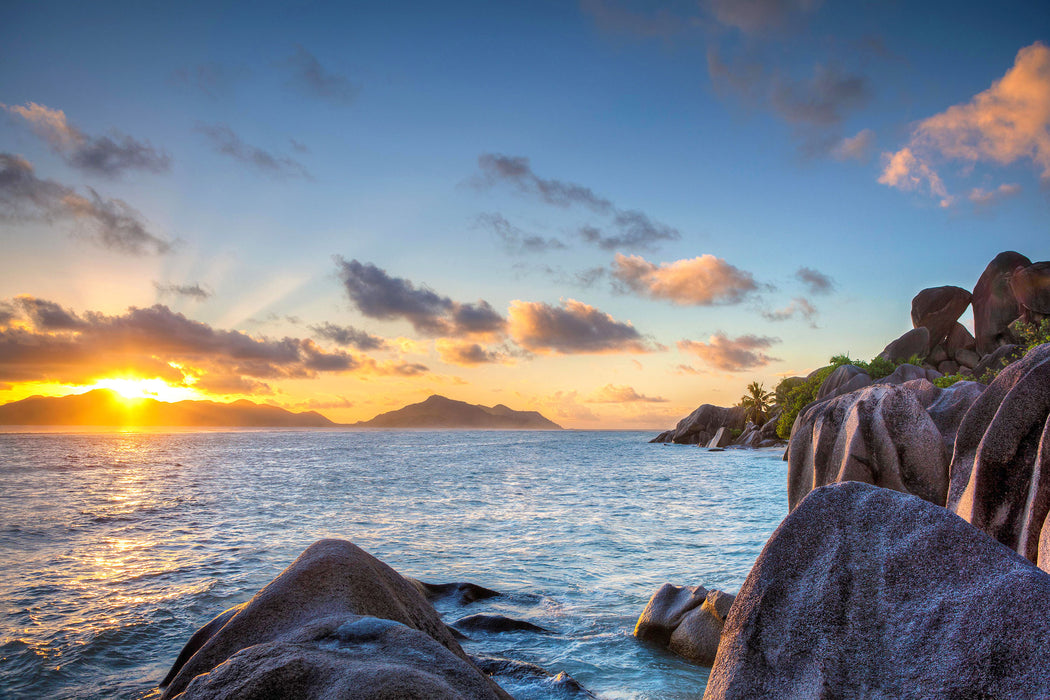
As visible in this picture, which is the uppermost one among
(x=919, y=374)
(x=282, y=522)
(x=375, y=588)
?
(x=919, y=374)

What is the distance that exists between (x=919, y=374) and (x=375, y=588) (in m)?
49.2

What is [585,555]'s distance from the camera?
15.1 m

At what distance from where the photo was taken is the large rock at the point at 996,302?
56.9 m

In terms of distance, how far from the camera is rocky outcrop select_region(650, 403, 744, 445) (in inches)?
3435

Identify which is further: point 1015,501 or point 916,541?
point 1015,501

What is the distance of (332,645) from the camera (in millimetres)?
3686

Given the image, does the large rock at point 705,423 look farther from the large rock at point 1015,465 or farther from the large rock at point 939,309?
the large rock at point 1015,465

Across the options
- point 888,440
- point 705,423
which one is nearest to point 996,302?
point 705,423

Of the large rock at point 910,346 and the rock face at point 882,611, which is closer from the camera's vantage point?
the rock face at point 882,611

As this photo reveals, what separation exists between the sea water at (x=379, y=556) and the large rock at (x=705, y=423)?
56.0 m

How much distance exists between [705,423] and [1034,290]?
46.1 meters

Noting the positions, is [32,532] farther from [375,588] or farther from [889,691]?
[889,691]

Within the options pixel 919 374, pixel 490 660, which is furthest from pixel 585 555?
pixel 919 374

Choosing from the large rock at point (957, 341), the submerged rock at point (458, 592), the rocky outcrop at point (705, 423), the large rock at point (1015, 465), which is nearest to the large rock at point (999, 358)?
the large rock at point (957, 341)
